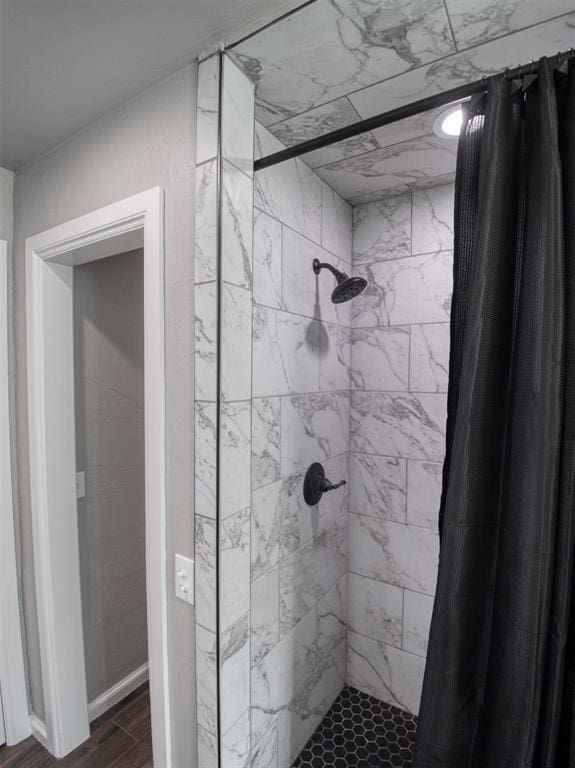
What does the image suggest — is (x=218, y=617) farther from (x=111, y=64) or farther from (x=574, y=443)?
(x=111, y=64)

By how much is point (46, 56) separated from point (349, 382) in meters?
1.51

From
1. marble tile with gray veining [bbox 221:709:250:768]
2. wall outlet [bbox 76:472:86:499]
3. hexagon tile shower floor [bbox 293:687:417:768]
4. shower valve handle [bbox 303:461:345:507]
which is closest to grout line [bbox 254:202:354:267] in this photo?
shower valve handle [bbox 303:461:345:507]

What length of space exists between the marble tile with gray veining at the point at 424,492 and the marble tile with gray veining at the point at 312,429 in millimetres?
330

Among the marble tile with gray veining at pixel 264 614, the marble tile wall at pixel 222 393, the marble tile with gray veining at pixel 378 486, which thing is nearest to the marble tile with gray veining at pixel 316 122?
the marble tile wall at pixel 222 393

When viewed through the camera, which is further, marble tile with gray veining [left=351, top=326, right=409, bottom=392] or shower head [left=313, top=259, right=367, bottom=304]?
marble tile with gray veining [left=351, top=326, right=409, bottom=392]

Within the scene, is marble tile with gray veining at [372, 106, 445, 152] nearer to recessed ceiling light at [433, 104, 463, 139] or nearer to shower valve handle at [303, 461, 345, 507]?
recessed ceiling light at [433, 104, 463, 139]

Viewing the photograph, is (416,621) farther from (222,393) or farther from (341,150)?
(341,150)

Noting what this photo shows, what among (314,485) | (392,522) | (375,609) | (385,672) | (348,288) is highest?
(348,288)

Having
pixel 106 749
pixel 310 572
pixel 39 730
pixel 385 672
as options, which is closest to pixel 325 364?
pixel 310 572

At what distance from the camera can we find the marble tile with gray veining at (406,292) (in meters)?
1.64

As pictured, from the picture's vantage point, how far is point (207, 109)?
987 millimetres

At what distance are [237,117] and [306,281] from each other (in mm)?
613

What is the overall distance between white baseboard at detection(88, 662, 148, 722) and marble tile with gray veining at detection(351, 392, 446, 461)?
63.5 inches

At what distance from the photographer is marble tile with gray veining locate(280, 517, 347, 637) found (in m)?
1.41
